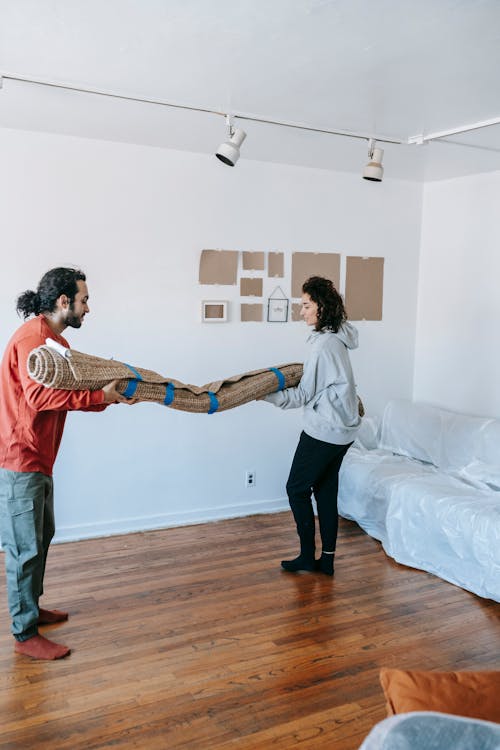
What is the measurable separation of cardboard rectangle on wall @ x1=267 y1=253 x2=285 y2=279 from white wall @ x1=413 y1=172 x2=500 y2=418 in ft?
3.96

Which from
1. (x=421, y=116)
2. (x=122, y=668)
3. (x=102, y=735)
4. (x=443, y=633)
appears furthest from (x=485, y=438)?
(x=102, y=735)

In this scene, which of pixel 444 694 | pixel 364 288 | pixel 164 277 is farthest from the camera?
→ pixel 364 288

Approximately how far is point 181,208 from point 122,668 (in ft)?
8.76

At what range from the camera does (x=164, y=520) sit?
4.28 metres

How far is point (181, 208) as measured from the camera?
13.7 ft

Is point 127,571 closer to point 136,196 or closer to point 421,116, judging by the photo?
point 136,196

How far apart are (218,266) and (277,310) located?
0.53 meters


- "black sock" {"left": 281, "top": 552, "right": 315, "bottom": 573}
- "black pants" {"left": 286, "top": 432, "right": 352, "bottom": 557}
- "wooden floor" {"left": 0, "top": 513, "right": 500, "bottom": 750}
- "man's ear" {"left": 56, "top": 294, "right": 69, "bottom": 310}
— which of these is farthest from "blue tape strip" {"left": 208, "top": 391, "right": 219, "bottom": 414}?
"black sock" {"left": 281, "top": 552, "right": 315, "bottom": 573}

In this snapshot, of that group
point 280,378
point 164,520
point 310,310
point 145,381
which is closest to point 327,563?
point 280,378

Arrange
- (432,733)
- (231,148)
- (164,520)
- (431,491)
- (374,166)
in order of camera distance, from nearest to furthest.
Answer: (432,733) < (231,148) < (374,166) < (431,491) < (164,520)

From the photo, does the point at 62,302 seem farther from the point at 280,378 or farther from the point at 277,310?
the point at 277,310

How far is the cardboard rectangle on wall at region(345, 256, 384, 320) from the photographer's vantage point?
478 cm

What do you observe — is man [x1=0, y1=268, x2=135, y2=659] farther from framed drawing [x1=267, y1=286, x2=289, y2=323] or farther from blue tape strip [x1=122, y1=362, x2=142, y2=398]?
framed drawing [x1=267, y1=286, x2=289, y2=323]

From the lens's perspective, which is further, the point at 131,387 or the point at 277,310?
the point at 277,310
